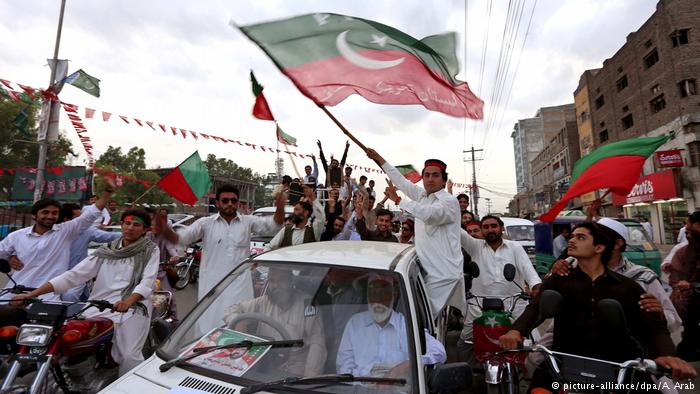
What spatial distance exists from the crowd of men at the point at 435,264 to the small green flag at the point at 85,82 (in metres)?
5.49

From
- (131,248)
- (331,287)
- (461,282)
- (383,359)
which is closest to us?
(383,359)

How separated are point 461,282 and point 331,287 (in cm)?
169

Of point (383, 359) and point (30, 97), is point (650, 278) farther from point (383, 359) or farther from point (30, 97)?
point (30, 97)

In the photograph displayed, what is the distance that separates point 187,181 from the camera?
19.7 feet

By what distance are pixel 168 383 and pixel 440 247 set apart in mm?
2377

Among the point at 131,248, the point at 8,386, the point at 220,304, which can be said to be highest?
the point at 131,248

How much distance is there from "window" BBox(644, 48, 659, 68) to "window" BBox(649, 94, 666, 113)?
8.54 ft

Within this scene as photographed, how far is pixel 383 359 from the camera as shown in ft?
6.26

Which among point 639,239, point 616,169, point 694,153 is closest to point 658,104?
point 694,153

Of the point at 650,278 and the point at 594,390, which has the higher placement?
the point at 650,278

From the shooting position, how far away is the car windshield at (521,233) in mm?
10836

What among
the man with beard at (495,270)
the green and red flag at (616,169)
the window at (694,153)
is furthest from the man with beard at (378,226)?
the window at (694,153)

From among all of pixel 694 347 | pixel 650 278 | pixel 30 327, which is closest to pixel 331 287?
pixel 30 327

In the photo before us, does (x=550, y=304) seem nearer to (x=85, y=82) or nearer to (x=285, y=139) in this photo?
(x=285, y=139)
